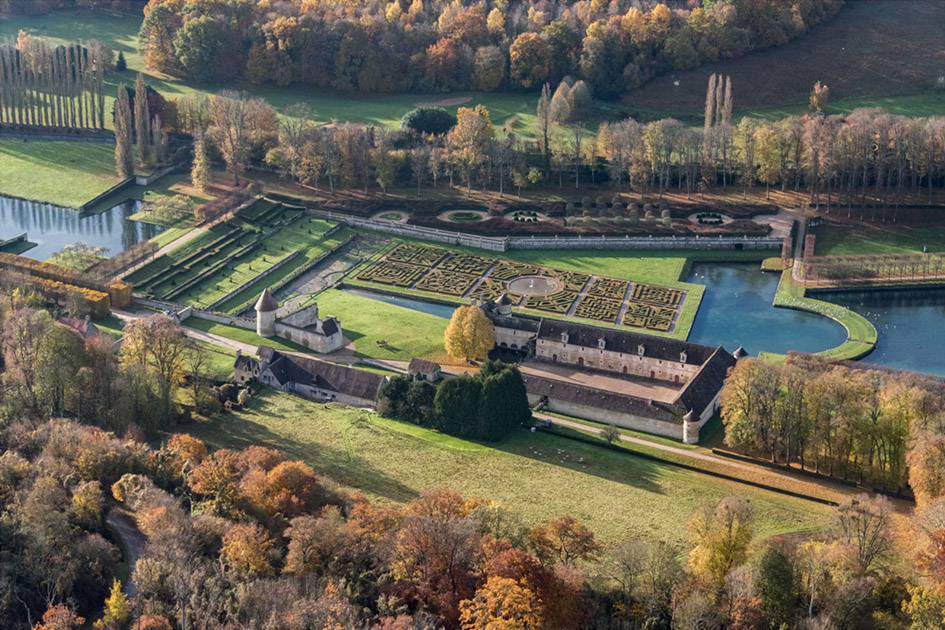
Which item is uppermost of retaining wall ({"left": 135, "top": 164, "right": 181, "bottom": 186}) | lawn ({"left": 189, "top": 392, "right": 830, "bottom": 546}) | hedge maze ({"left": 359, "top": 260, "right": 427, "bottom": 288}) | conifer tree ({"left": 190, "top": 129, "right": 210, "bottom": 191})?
conifer tree ({"left": 190, "top": 129, "right": 210, "bottom": 191})

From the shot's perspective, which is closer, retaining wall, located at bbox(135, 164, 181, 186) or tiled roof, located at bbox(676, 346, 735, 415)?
tiled roof, located at bbox(676, 346, 735, 415)

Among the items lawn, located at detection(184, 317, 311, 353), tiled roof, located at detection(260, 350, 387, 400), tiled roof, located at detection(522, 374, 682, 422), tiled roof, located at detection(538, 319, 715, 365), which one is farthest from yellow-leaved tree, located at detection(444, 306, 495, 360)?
lawn, located at detection(184, 317, 311, 353)

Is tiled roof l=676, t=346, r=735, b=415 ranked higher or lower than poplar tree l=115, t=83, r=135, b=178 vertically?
lower

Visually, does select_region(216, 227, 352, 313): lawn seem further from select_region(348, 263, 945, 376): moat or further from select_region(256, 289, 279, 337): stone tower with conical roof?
select_region(348, 263, 945, 376): moat

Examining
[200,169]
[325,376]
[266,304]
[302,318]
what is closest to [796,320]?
[325,376]

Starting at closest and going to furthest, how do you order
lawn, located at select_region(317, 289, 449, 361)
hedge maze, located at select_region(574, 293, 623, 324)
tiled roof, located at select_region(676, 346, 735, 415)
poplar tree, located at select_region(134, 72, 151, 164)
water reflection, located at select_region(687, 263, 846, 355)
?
tiled roof, located at select_region(676, 346, 735, 415), lawn, located at select_region(317, 289, 449, 361), water reflection, located at select_region(687, 263, 846, 355), hedge maze, located at select_region(574, 293, 623, 324), poplar tree, located at select_region(134, 72, 151, 164)

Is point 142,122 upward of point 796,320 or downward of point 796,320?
upward

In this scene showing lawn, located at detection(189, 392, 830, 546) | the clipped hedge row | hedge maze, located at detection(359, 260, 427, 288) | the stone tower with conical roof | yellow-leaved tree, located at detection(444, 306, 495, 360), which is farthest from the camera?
hedge maze, located at detection(359, 260, 427, 288)

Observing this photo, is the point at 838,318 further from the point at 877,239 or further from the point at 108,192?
the point at 108,192
